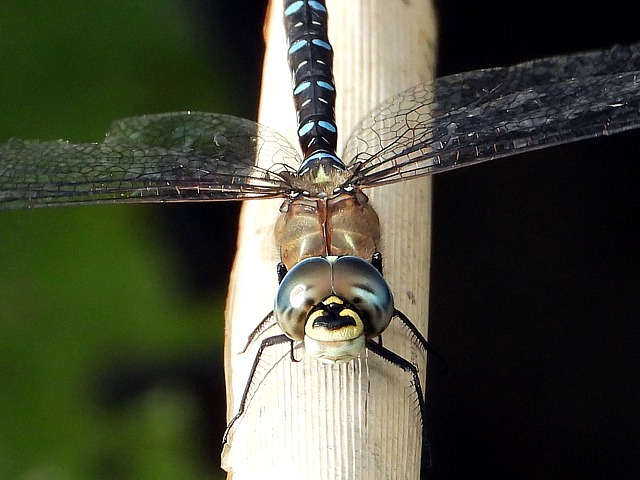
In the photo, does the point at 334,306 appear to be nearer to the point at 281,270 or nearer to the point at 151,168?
the point at 281,270

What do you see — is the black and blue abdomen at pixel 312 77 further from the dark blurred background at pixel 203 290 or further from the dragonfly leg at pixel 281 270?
the dark blurred background at pixel 203 290

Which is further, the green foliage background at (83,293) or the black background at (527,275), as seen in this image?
the black background at (527,275)

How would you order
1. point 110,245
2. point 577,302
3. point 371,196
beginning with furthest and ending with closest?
1. point 577,302
2. point 110,245
3. point 371,196

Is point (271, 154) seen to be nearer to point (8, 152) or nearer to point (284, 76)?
point (284, 76)

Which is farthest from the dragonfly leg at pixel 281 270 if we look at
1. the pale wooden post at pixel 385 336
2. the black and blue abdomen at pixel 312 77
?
the black and blue abdomen at pixel 312 77

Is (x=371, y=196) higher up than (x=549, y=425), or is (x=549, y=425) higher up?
(x=371, y=196)

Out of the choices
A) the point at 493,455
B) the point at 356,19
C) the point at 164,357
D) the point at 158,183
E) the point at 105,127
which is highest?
the point at 356,19

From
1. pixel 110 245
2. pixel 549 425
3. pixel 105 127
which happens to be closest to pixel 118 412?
pixel 110 245
